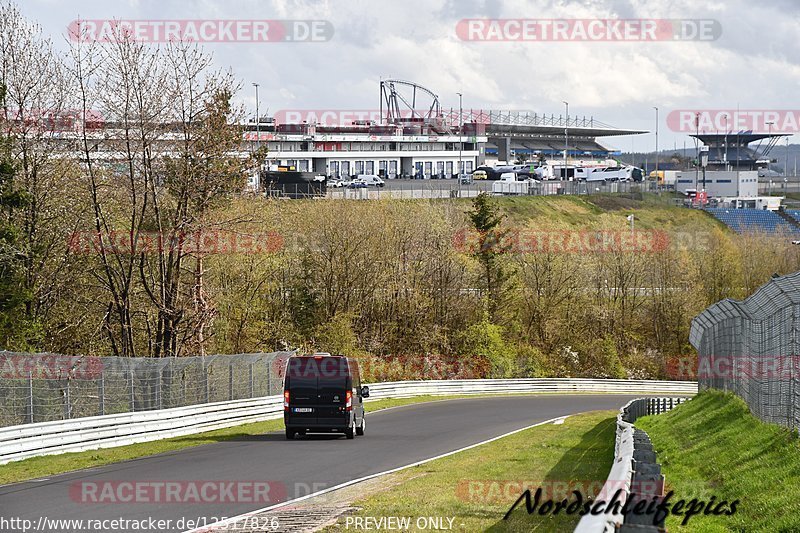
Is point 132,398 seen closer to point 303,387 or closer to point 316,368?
point 303,387

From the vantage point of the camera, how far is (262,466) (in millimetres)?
19938

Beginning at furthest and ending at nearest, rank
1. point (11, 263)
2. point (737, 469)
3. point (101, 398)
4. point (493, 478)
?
point (11, 263) < point (101, 398) < point (493, 478) < point (737, 469)

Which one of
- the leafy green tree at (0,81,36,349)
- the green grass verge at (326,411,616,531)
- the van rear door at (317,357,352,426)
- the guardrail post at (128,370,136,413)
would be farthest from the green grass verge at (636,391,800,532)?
the leafy green tree at (0,81,36,349)

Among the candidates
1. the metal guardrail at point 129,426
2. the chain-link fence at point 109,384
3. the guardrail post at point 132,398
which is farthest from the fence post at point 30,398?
the guardrail post at point 132,398

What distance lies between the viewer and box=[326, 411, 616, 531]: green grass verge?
1261cm

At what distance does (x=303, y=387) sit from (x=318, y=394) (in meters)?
0.44

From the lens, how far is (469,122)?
7205 inches

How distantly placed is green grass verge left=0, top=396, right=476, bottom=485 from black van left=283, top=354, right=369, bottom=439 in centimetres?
246

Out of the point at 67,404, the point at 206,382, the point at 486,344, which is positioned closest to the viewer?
the point at 67,404

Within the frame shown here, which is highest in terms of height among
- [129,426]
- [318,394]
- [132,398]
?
[318,394]

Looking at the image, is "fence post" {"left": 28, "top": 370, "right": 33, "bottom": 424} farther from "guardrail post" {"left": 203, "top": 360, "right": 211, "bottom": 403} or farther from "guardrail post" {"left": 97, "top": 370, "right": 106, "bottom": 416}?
"guardrail post" {"left": 203, "top": 360, "right": 211, "bottom": 403}

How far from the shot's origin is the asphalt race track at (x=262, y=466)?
13648mm

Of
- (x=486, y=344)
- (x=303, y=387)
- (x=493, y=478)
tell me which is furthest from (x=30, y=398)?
(x=486, y=344)

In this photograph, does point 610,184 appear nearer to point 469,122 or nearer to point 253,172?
point 469,122
